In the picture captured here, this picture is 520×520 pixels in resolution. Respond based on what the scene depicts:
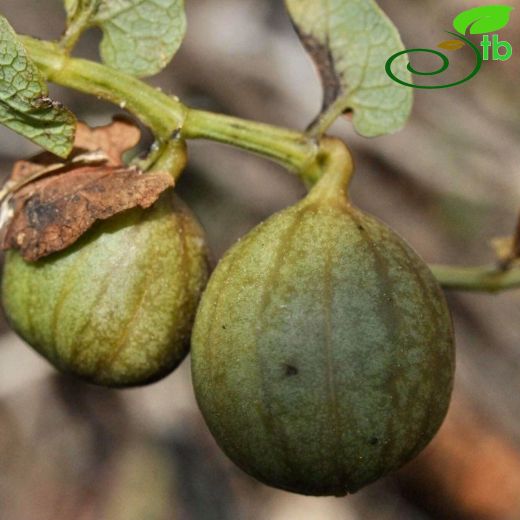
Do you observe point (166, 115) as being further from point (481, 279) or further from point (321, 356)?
point (481, 279)

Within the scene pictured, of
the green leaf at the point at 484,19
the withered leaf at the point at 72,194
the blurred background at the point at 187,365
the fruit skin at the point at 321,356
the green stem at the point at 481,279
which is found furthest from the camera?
the blurred background at the point at 187,365

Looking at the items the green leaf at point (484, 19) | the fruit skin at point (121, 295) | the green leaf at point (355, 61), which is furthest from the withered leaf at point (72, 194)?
the green leaf at point (484, 19)

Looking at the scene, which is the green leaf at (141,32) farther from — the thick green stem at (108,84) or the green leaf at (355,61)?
the green leaf at (355,61)

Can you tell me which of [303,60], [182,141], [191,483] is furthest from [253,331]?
[303,60]

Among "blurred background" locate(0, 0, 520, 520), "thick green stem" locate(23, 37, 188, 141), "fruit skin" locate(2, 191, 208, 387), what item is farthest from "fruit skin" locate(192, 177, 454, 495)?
"blurred background" locate(0, 0, 520, 520)

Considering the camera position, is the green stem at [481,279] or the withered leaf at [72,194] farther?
the green stem at [481,279]
